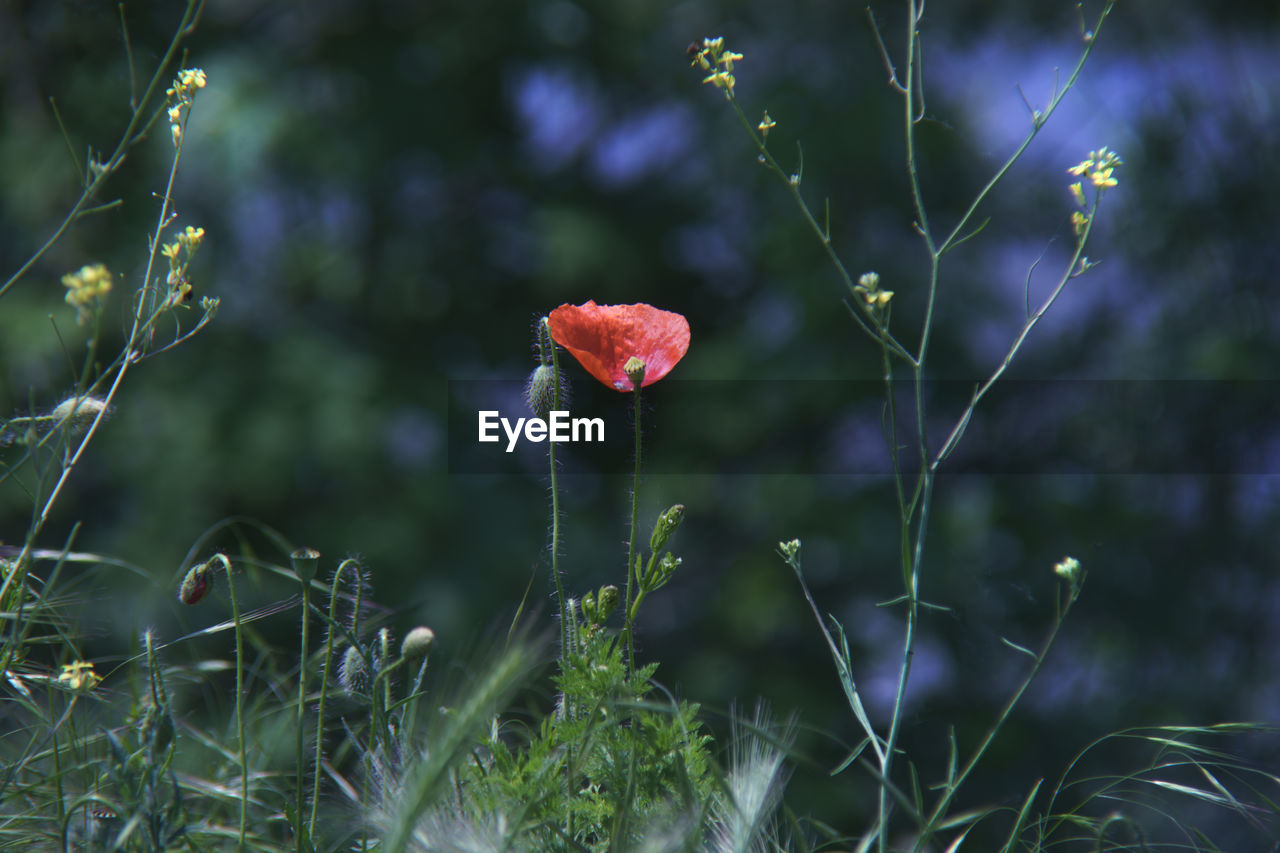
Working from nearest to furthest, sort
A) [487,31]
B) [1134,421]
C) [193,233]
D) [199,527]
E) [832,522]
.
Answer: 1. [193,233]
2. [199,527]
3. [832,522]
4. [1134,421]
5. [487,31]

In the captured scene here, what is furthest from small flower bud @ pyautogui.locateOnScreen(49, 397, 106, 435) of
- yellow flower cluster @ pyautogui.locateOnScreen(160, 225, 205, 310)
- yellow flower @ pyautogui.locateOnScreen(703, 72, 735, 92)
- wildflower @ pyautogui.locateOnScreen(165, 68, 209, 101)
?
yellow flower @ pyautogui.locateOnScreen(703, 72, 735, 92)

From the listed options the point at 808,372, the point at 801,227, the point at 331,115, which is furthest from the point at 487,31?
the point at 808,372

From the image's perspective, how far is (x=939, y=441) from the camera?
2.87m

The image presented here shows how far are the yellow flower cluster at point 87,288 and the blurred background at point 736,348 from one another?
2.12 meters

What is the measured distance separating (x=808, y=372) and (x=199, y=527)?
166 centimetres

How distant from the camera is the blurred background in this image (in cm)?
260

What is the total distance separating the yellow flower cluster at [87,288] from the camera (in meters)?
0.38

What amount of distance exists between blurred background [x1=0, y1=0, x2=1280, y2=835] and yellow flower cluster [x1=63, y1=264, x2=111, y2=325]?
6.95 ft

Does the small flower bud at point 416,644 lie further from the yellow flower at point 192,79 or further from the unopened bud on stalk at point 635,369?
the yellow flower at point 192,79

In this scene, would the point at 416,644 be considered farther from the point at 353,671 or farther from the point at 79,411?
the point at 79,411

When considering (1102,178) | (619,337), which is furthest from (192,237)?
(1102,178)

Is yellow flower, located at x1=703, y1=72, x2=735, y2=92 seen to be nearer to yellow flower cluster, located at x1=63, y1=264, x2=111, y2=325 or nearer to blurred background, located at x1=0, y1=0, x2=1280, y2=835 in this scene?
yellow flower cluster, located at x1=63, y1=264, x2=111, y2=325

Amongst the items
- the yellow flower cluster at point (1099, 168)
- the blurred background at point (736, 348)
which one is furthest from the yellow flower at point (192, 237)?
the blurred background at point (736, 348)

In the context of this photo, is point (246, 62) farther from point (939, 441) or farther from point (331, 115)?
point (939, 441)
